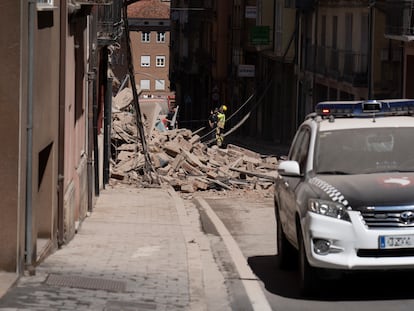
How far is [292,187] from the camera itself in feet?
42.1

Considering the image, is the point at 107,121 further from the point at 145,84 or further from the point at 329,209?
the point at 145,84

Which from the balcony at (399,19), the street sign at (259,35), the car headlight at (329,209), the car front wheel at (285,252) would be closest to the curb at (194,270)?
the car front wheel at (285,252)

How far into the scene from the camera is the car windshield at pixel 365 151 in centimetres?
1224

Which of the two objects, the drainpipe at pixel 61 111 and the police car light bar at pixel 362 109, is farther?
the drainpipe at pixel 61 111

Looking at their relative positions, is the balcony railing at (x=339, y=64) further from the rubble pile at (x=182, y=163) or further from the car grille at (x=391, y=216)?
the car grille at (x=391, y=216)

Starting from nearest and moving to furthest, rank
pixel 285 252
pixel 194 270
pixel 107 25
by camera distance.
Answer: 1. pixel 194 270
2. pixel 285 252
3. pixel 107 25

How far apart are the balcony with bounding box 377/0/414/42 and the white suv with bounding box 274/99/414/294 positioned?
83.9ft

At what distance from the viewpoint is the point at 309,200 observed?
1152 centimetres

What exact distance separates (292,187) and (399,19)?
1117 inches

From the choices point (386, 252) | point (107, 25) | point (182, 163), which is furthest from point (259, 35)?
point (386, 252)

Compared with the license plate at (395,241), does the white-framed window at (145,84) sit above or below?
below

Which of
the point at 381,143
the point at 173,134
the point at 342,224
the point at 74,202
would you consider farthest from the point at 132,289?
the point at 173,134

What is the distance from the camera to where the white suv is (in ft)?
36.1

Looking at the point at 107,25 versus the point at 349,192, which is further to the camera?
the point at 107,25
